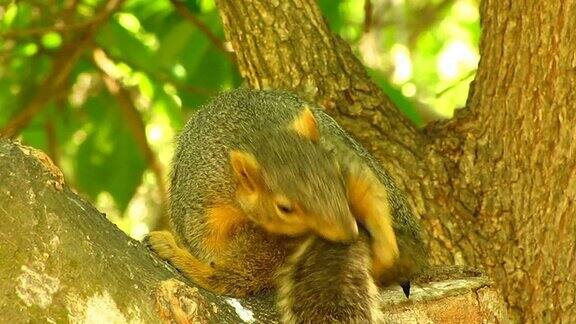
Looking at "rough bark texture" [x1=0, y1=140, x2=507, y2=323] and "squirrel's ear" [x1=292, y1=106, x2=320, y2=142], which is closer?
"rough bark texture" [x1=0, y1=140, x2=507, y2=323]

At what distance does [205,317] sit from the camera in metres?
2.22

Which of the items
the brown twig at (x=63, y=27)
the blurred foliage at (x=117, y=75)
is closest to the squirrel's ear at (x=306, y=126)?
the blurred foliage at (x=117, y=75)

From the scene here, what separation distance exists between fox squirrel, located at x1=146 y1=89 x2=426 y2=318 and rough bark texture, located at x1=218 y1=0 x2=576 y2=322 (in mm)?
Answer: 369

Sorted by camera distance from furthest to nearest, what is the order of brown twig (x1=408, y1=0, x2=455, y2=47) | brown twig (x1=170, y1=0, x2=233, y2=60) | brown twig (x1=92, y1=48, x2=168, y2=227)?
brown twig (x1=408, y1=0, x2=455, y2=47)
brown twig (x1=92, y1=48, x2=168, y2=227)
brown twig (x1=170, y1=0, x2=233, y2=60)

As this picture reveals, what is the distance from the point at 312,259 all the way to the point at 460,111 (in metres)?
1.52

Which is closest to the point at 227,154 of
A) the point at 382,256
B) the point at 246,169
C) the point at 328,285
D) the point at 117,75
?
the point at 246,169

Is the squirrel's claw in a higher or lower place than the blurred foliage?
lower

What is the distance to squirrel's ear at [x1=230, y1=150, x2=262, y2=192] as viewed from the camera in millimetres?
2945

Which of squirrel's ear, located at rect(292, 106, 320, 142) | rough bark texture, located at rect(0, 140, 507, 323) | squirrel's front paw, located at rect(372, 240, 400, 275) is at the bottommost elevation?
rough bark texture, located at rect(0, 140, 507, 323)

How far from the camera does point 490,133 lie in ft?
12.3

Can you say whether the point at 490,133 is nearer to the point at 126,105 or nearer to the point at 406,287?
the point at 406,287

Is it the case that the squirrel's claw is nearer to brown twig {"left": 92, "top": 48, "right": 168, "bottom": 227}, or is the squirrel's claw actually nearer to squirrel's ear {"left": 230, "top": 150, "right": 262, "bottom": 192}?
squirrel's ear {"left": 230, "top": 150, "right": 262, "bottom": 192}

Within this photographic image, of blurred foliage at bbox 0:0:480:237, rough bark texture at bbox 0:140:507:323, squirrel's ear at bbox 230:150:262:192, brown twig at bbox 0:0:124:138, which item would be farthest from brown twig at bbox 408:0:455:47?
rough bark texture at bbox 0:140:507:323

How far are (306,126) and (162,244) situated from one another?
22.7 inches
